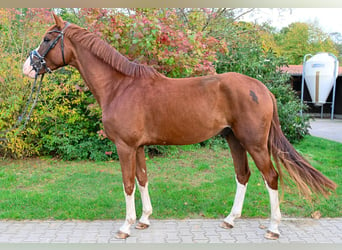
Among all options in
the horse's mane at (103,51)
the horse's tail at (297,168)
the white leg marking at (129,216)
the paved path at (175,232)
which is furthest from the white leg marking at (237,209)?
the horse's mane at (103,51)

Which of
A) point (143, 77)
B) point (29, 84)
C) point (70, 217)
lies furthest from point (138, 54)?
point (70, 217)

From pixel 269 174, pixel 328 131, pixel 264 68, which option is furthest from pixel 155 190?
pixel 328 131

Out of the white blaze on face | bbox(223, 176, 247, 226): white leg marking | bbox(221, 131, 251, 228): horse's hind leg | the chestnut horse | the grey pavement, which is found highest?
the white blaze on face

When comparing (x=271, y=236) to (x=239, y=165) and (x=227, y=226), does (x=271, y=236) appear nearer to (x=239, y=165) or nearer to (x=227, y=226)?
(x=227, y=226)

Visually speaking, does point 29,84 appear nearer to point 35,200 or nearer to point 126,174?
point 35,200

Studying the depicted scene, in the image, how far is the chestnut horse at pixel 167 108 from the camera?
3230 mm

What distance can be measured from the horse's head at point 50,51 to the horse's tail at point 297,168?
2.54m

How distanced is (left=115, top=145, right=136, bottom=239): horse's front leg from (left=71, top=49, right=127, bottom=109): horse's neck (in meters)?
0.61

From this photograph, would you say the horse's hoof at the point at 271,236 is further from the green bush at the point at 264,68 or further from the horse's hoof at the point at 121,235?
the green bush at the point at 264,68

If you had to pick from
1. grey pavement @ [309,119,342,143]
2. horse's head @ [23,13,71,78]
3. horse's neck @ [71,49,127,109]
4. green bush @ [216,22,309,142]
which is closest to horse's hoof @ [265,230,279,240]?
horse's neck @ [71,49,127,109]

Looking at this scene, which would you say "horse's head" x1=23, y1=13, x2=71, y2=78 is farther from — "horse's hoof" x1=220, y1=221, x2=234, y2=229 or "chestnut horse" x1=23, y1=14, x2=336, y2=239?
"horse's hoof" x1=220, y1=221, x2=234, y2=229

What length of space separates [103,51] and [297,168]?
2592mm

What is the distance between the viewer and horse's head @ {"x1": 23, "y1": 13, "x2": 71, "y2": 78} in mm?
3309

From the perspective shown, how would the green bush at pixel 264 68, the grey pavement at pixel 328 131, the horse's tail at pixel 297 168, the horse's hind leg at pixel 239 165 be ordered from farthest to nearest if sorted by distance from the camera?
1. the grey pavement at pixel 328 131
2. the green bush at pixel 264 68
3. the horse's hind leg at pixel 239 165
4. the horse's tail at pixel 297 168
